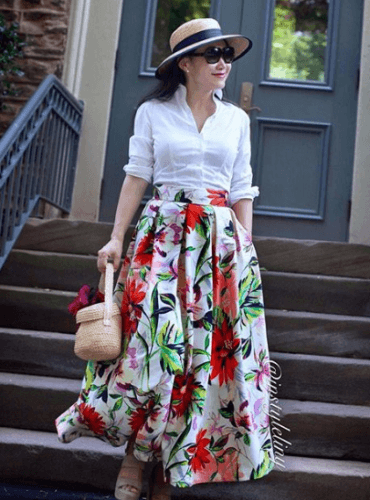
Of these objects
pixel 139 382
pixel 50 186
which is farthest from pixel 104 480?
pixel 50 186

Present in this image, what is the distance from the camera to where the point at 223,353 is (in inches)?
94.3

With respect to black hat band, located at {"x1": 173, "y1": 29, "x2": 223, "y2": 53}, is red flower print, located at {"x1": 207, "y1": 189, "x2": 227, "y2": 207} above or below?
below

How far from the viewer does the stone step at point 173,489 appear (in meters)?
2.73

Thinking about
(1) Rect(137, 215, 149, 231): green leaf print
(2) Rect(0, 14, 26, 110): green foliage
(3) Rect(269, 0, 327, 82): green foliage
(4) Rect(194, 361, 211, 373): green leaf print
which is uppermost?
(3) Rect(269, 0, 327, 82): green foliage

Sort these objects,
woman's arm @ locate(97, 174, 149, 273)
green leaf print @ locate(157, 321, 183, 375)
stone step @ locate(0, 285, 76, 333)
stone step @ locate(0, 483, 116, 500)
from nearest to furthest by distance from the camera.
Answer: green leaf print @ locate(157, 321, 183, 375) → woman's arm @ locate(97, 174, 149, 273) → stone step @ locate(0, 483, 116, 500) → stone step @ locate(0, 285, 76, 333)

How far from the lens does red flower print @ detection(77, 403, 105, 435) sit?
90.3 inches

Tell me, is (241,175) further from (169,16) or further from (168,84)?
(169,16)

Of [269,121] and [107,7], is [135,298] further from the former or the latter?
[107,7]

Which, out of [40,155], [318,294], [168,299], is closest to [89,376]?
[168,299]

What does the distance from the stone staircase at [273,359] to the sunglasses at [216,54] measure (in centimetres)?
138

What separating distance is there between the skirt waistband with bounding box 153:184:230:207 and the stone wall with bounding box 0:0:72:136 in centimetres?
268

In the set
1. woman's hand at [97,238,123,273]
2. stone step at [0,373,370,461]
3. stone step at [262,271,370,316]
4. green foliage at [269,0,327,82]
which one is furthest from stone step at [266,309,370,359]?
green foliage at [269,0,327,82]

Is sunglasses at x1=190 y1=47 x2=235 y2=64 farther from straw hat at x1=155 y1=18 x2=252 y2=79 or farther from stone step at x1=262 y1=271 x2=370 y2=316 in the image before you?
stone step at x1=262 y1=271 x2=370 y2=316

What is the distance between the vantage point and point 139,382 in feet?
7.34
